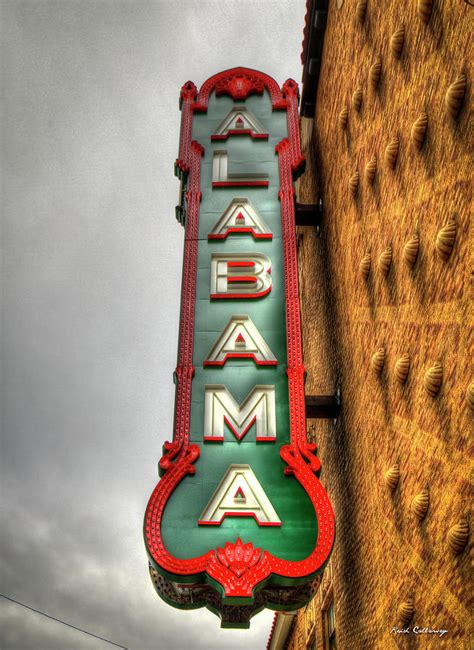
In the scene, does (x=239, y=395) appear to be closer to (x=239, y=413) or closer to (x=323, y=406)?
(x=239, y=413)

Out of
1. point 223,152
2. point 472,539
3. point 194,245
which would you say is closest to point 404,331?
point 472,539

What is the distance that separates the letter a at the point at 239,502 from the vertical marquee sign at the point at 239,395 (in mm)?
16

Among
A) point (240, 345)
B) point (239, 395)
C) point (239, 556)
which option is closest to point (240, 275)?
point (240, 345)

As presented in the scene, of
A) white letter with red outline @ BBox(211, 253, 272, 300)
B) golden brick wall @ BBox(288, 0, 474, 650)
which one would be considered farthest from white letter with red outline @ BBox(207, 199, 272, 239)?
golden brick wall @ BBox(288, 0, 474, 650)

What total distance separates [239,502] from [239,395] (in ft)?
6.44

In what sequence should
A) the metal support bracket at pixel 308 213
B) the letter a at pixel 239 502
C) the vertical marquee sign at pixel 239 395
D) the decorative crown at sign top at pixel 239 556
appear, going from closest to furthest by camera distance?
the decorative crown at sign top at pixel 239 556 < the vertical marquee sign at pixel 239 395 < the letter a at pixel 239 502 < the metal support bracket at pixel 308 213

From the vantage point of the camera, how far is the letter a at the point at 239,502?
9523mm

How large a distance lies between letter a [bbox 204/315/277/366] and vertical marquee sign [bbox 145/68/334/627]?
0.08ft

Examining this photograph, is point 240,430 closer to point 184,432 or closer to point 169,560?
point 184,432

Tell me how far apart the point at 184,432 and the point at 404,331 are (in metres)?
4.37

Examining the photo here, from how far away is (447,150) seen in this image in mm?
6488

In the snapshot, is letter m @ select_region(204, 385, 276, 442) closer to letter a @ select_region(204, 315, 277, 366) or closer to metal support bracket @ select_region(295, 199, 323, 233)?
letter a @ select_region(204, 315, 277, 366)

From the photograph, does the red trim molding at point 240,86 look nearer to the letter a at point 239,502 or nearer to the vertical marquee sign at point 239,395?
the vertical marquee sign at point 239,395

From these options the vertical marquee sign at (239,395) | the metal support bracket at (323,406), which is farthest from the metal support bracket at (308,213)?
the metal support bracket at (323,406)
